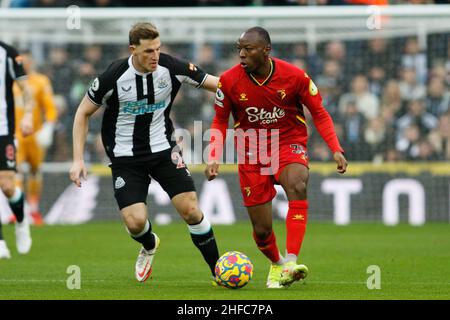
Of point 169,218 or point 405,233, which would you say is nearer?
point 405,233

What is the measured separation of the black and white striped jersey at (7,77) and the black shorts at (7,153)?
75 mm

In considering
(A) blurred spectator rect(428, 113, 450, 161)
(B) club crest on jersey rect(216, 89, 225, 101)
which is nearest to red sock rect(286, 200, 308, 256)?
(B) club crest on jersey rect(216, 89, 225, 101)

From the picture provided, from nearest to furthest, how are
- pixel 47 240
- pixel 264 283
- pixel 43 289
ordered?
pixel 43 289
pixel 264 283
pixel 47 240

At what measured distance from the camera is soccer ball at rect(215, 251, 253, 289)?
27.2 feet

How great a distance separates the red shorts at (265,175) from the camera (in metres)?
8.75

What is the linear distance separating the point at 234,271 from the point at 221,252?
3662mm

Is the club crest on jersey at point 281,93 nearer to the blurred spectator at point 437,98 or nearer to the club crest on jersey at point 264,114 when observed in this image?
the club crest on jersey at point 264,114

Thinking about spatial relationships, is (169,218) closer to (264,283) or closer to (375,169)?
(375,169)

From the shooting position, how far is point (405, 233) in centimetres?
1493

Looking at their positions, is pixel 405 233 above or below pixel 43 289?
below

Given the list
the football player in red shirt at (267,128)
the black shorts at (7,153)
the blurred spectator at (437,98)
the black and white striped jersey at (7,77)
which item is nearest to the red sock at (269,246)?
the football player in red shirt at (267,128)

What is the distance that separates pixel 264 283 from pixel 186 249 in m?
3.95

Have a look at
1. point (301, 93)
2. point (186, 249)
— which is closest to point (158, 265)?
point (186, 249)

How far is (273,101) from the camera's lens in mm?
8695
